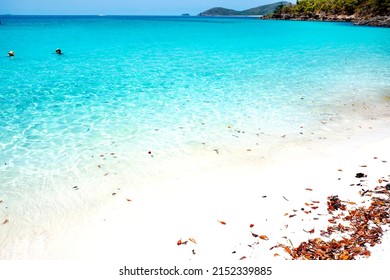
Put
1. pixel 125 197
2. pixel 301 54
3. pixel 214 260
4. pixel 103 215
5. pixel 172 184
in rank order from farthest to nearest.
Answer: pixel 301 54 < pixel 172 184 < pixel 125 197 < pixel 103 215 < pixel 214 260

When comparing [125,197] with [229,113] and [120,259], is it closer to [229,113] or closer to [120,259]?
[120,259]

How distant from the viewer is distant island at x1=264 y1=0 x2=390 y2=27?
78500 mm

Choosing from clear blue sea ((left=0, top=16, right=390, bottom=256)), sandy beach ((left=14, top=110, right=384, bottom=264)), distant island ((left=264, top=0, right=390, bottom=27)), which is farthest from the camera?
distant island ((left=264, top=0, right=390, bottom=27))

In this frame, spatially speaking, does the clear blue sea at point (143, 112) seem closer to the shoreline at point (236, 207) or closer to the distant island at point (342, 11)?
the shoreline at point (236, 207)

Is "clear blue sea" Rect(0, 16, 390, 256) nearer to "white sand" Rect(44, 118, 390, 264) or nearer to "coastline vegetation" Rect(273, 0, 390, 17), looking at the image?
"white sand" Rect(44, 118, 390, 264)

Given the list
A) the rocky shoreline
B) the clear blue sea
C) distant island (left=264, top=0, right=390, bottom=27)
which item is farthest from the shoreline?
distant island (left=264, top=0, right=390, bottom=27)

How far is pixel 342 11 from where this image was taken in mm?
99938

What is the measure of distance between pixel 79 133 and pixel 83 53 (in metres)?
23.1

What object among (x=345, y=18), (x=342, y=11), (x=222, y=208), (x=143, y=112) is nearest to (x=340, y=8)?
(x=342, y=11)

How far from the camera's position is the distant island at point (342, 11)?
258ft

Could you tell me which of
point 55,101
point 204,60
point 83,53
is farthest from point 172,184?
point 83,53

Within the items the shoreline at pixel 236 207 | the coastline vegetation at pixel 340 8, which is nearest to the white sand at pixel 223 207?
the shoreline at pixel 236 207

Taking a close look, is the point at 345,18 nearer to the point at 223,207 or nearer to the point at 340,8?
the point at 340,8

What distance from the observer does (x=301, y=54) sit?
2956 centimetres
